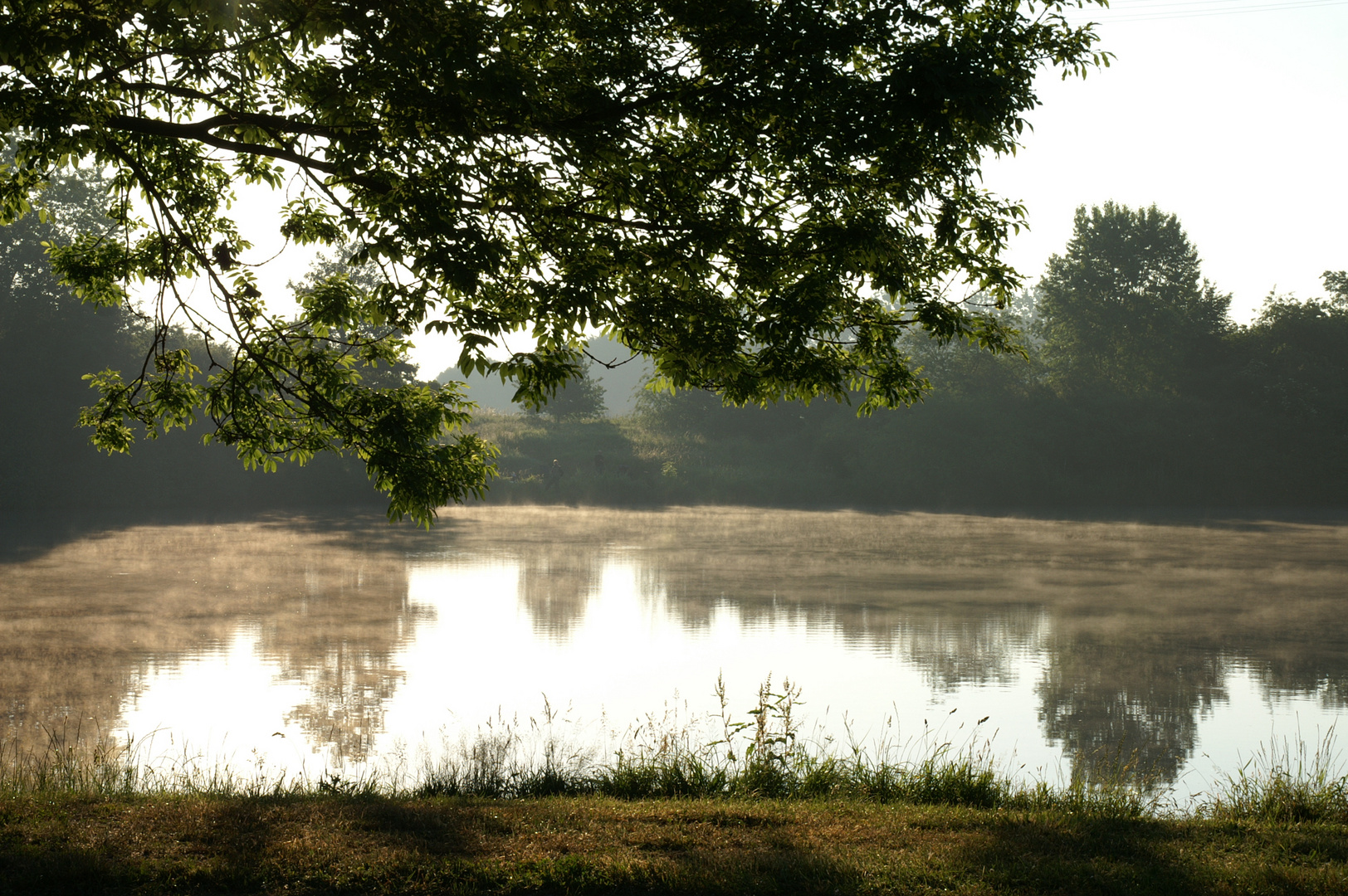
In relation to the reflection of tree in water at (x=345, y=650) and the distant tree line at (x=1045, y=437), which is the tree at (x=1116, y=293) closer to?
the distant tree line at (x=1045, y=437)

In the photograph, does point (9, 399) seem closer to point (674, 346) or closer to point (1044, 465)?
point (674, 346)

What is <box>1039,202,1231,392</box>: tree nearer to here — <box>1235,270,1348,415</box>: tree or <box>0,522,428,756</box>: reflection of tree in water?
<box>1235,270,1348,415</box>: tree

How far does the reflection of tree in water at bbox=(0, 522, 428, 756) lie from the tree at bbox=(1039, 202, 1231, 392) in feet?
146

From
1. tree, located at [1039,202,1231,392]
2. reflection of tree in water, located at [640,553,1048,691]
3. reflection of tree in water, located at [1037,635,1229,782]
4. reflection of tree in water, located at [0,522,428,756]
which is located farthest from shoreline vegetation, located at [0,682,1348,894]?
tree, located at [1039,202,1231,392]

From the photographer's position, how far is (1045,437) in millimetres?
49125

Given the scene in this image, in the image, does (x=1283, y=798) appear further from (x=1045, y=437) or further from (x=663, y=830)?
(x=1045, y=437)

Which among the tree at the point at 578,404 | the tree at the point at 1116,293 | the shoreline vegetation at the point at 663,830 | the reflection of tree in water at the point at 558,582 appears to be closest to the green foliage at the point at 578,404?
the tree at the point at 578,404

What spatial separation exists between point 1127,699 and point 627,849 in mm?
8149

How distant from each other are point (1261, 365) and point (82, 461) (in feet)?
166

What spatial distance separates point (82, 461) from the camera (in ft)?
129

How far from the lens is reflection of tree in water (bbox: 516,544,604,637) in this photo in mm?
16938

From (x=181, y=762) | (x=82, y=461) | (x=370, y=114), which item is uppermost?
(x=370, y=114)

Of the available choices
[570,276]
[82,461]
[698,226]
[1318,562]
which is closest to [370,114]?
[570,276]

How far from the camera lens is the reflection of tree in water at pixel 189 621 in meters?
11.0
